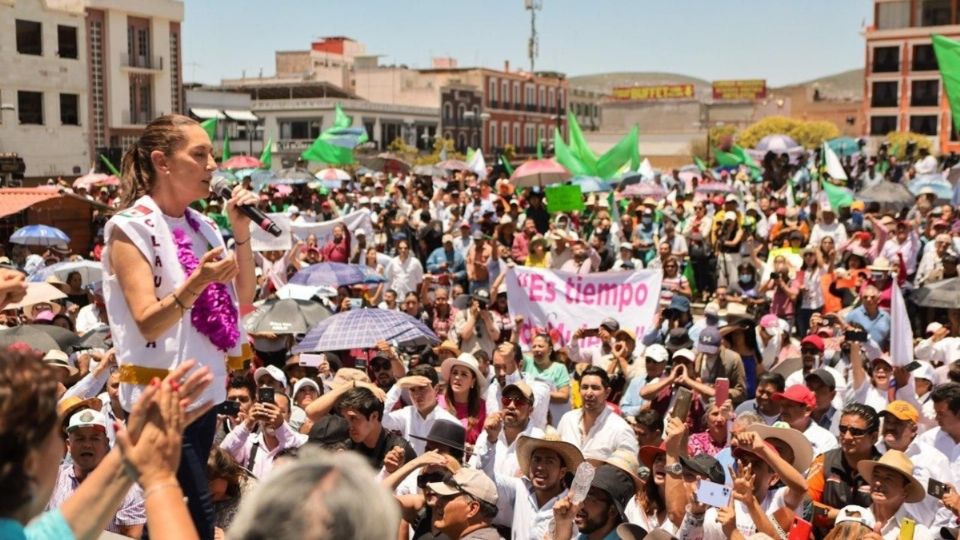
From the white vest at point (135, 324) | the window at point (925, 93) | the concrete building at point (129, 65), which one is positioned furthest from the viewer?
the window at point (925, 93)

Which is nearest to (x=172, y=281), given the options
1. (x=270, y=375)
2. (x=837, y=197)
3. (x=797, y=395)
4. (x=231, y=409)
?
(x=231, y=409)

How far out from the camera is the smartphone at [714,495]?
15.6ft

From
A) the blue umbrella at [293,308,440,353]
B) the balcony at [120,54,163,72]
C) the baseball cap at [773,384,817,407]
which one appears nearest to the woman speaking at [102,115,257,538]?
the baseball cap at [773,384,817,407]

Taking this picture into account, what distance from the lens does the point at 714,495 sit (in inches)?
188

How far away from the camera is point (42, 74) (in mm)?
40781

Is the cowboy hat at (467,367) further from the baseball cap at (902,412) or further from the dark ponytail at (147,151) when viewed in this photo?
the dark ponytail at (147,151)

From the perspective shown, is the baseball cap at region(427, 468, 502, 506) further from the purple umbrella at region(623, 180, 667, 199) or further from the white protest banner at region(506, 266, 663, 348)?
the purple umbrella at region(623, 180, 667, 199)

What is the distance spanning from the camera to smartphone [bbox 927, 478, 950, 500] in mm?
5152

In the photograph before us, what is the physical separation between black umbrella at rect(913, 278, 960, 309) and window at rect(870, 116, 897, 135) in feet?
195

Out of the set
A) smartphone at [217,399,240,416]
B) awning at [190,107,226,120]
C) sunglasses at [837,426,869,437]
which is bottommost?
smartphone at [217,399,240,416]

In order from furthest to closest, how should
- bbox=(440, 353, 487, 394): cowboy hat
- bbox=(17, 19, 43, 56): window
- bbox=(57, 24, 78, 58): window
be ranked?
bbox=(57, 24, 78, 58): window, bbox=(17, 19, 43, 56): window, bbox=(440, 353, 487, 394): cowboy hat

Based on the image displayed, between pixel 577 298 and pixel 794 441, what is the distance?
508 cm

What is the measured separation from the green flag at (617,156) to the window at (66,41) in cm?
2640

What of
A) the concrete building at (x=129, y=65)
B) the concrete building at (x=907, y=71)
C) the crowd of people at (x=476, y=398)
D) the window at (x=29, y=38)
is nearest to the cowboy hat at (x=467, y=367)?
the crowd of people at (x=476, y=398)
